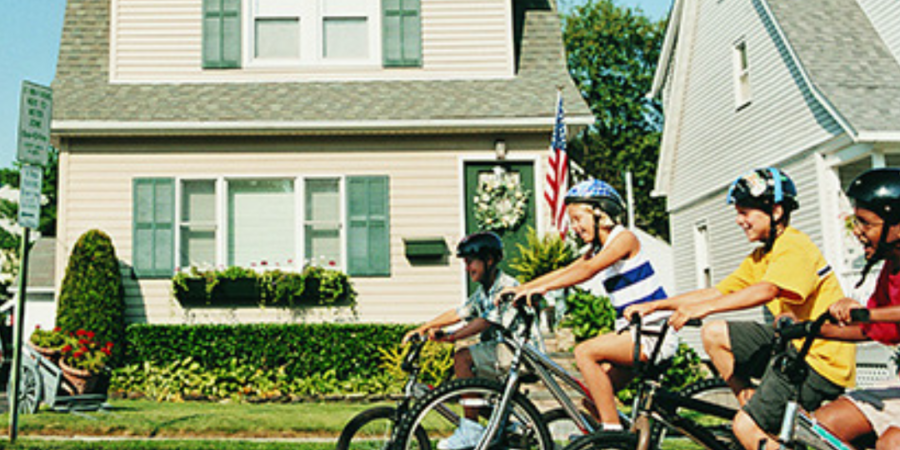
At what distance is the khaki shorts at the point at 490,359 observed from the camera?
5617mm

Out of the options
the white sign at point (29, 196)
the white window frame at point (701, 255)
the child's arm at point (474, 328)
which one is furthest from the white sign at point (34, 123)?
the white window frame at point (701, 255)

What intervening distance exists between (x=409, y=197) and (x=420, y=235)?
60 cm

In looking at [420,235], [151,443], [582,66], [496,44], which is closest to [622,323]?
[151,443]

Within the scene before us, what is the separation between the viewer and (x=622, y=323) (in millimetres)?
5051

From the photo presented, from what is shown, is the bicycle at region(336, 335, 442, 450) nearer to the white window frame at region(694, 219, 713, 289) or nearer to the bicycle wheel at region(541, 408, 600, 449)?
the bicycle wheel at region(541, 408, 600, 449)

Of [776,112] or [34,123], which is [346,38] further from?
[776,112]

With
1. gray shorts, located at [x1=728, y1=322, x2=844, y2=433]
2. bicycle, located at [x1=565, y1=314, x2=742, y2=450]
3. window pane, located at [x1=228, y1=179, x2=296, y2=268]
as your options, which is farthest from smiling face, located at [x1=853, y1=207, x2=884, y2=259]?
window pane, located at [x1=228, y1=179, x2=296, y2=268]

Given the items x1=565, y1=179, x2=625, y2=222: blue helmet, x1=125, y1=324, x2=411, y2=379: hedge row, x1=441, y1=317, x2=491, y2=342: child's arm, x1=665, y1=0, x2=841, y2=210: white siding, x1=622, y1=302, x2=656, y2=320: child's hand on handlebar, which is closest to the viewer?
x1=622, y1=302, x2=656, y2=320: child's hand on handlebar

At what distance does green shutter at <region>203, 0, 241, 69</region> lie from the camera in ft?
46.6

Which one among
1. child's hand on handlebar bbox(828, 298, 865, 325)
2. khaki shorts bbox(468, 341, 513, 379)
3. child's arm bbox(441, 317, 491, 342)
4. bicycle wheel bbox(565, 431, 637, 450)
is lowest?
bicycle wheel bbox(565, 431, 637, 450)

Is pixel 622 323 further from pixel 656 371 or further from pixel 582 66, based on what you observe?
pixel 582 66

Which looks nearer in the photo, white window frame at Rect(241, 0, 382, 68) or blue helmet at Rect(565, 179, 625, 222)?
blue helmet at Rect(565, 179, 625, 222)

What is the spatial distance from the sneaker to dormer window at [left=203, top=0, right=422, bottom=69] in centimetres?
994

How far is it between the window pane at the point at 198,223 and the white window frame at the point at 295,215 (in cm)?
9
